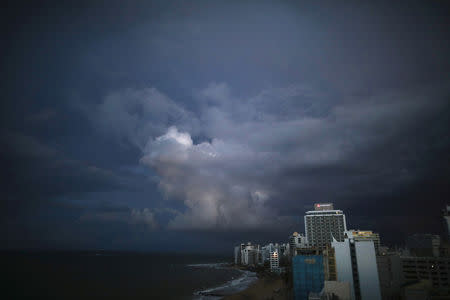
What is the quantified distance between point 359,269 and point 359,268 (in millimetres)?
149

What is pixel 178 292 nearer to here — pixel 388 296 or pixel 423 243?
pixel 388 296

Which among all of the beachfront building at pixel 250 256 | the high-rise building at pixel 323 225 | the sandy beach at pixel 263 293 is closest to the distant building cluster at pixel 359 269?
the high-rise building at pixel 323 225

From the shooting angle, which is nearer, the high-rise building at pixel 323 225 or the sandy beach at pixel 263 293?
the sandy beach at pixel 263 293

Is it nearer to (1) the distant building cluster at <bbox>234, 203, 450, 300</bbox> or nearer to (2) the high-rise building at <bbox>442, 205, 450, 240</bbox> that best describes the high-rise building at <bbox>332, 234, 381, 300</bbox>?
(1) the distant building cluster at <bbox>234, 203, 450, 300</bbox>

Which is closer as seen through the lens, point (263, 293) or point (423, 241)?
point (263, 293)

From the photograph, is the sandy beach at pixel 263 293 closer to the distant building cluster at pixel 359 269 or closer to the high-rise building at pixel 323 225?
the distant building cluster at pixel 359 269

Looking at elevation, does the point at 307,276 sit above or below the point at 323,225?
below

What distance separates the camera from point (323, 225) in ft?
375

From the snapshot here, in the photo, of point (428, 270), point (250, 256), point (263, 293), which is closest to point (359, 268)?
point (263, 293)

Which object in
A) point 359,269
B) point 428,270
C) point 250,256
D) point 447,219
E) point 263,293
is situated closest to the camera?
point 359,269

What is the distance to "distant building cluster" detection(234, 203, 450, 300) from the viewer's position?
3962 cm

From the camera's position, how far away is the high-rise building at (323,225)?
11164cm

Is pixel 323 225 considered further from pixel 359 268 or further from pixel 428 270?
pixel 359 268

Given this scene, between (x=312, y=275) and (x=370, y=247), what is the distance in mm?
14650
